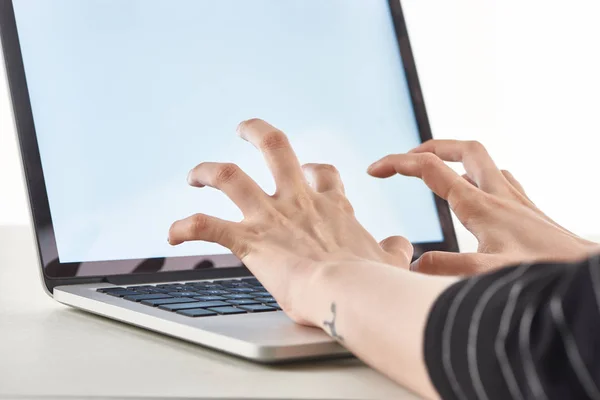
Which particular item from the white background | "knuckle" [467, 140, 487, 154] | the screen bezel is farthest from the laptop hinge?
the white background

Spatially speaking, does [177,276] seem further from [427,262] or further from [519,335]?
[519,335]

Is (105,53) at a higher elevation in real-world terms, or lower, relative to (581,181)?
higher

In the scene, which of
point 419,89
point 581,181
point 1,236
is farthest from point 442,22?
point 1,236

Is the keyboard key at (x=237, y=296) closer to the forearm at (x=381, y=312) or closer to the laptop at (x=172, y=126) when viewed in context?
the laptop at (x=172, y=126)

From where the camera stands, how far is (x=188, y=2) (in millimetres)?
946

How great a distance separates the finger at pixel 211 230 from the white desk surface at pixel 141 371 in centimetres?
9

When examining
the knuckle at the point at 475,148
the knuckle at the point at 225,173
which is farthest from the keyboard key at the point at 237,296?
the knuckle at the point at 475,148

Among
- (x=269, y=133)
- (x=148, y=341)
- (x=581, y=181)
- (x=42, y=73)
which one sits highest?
(x=42, y=73)

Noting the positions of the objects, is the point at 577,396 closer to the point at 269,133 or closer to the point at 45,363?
the point at 45,363

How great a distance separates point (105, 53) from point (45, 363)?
454mm

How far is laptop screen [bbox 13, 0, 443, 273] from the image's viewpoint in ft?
2.70

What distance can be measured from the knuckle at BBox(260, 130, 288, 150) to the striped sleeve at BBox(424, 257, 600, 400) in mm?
343

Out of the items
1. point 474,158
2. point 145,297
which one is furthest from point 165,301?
point 474,158

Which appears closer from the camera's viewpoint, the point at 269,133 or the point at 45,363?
the point at 45,363
